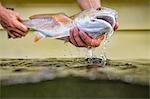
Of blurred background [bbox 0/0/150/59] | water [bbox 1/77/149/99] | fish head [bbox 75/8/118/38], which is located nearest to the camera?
water [bbox 1/77/149/99]

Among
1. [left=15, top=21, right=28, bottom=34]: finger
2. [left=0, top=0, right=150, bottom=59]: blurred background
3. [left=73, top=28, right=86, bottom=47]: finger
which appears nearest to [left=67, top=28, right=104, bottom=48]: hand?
[left=73, top=28, right=86, bottom=47]: finger

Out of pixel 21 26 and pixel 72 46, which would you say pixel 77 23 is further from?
pixel 72 46

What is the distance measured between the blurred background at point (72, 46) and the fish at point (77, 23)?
0.58 m

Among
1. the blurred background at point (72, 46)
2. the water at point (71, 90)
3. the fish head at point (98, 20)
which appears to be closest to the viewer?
the water at point (71, 90)

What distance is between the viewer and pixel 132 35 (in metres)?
1.74

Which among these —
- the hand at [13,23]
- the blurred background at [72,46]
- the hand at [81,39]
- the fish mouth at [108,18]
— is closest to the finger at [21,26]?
the hand at [13,23]

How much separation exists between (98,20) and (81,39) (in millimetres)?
144

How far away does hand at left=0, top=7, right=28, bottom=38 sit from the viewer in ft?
3.86

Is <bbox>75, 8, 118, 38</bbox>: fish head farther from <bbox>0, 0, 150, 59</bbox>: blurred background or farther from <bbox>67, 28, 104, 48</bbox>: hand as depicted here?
<bbox>0, 0, 150, 59</bbox>: blurred background

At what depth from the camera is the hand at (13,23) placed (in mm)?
1178

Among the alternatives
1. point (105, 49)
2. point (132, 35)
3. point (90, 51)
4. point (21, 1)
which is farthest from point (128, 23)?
point (21, 1)

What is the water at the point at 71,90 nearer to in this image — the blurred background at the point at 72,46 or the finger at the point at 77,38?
the finger at the point at 77,38

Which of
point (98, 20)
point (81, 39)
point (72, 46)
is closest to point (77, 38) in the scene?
point (81, 39)

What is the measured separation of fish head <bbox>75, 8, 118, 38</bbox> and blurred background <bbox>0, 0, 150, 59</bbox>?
598mm
